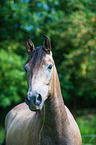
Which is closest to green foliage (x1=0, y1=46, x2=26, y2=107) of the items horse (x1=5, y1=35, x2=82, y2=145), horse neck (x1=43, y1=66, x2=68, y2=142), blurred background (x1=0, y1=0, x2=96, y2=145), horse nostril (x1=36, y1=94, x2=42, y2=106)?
blurred background (x1=0, y1=0, x2=96, y2=145)

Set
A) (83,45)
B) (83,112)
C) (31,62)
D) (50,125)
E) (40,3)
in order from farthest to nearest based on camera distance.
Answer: (83,112)
(83,45)
(40,3)
(50,125)
(31,62)

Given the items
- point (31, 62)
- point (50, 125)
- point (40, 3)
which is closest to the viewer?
point (31, 62)

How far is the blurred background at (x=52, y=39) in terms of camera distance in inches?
266

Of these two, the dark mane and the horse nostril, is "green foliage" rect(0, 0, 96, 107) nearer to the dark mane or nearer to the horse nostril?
the dark mane

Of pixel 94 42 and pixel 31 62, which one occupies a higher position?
pixel 94 42

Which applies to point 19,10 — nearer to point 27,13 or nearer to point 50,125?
point 27,13

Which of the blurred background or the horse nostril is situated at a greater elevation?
the blurred background

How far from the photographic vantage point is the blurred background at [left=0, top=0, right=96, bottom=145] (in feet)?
22.1

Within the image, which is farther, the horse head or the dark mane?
the dark mane

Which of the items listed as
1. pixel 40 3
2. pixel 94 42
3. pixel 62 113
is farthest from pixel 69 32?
pixel 62 113

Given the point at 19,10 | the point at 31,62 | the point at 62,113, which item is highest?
the point at 19,10

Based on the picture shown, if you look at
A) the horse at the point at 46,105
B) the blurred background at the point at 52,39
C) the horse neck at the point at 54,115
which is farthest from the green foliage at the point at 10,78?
the horse neck at the point at 54,115

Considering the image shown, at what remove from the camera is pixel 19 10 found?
6.66 metres

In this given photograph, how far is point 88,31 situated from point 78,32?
39 cm
